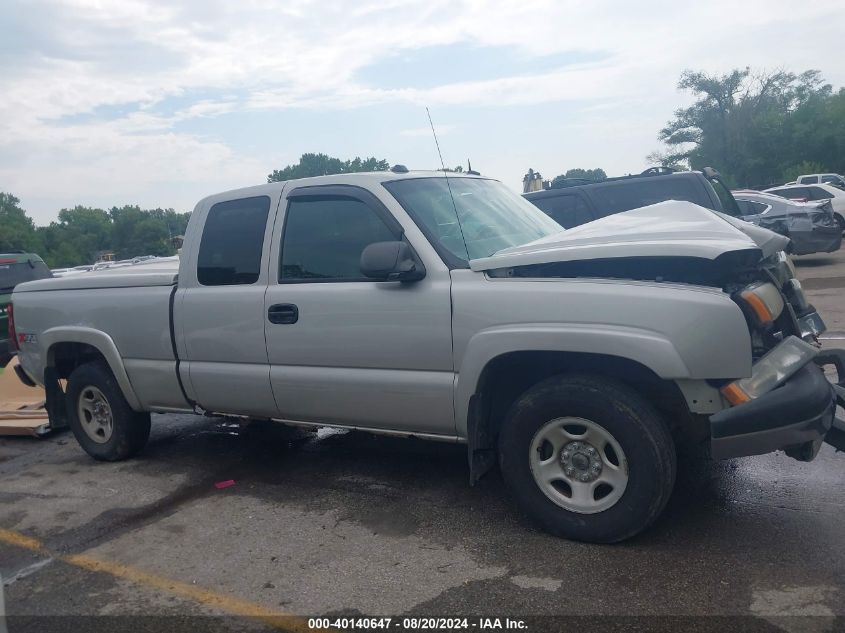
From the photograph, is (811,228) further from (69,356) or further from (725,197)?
(69,356)

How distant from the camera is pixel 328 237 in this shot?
15.1ft

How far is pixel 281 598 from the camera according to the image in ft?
11.3

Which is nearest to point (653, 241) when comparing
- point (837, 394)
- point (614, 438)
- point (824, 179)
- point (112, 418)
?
point (614, 438)

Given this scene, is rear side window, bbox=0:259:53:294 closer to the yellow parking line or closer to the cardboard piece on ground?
the cardboard piece on ground

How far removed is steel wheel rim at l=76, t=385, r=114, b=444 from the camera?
584 centimetres

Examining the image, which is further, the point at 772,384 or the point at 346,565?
the point at 346,565

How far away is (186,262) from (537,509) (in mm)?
2891

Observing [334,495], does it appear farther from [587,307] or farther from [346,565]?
[587,307]

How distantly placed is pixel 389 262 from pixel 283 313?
98 cm

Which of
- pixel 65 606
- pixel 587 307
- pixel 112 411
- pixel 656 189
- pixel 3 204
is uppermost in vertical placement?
pixel 3 204

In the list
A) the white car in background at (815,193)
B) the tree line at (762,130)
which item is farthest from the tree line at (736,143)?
the white car in background at (815,193)

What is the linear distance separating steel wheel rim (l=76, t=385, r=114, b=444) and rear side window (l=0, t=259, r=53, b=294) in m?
5.93

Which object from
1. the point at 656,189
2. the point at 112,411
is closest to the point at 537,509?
the point at 112,411

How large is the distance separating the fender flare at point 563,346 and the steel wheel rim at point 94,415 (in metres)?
3.15
